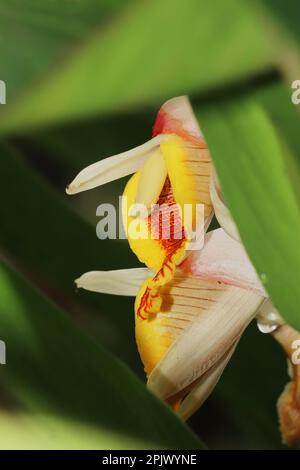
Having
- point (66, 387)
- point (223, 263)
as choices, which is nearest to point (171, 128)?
point (223, 263)

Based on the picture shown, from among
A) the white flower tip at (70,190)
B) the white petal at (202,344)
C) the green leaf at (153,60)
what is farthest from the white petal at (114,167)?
the green leaf at (153,60)

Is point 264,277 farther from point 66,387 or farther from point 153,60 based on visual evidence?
point 153,60

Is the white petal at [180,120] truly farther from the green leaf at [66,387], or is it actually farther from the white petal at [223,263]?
the green leaf at [66,387]

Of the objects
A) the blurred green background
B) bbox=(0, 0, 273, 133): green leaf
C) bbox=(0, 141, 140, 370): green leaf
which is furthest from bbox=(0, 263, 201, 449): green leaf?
bbox=(0, 0, 273, 133): green leaf

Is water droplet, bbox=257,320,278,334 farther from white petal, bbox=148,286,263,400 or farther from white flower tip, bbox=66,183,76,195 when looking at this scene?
white flower tip, bbox=66,183,76,195

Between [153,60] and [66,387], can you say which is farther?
[66,387]

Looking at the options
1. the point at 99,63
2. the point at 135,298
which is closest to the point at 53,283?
the point at 135,298
